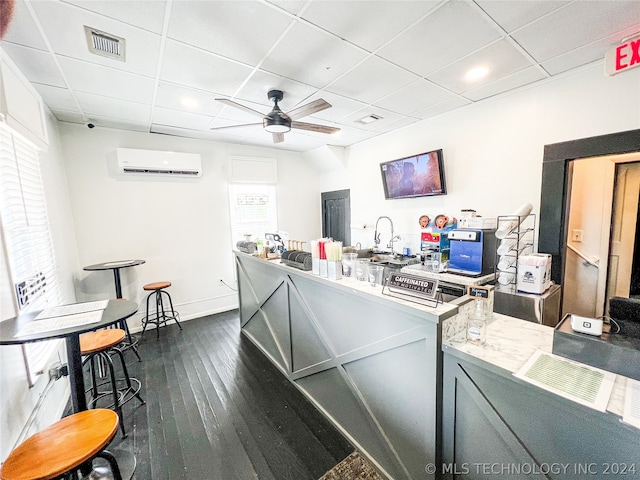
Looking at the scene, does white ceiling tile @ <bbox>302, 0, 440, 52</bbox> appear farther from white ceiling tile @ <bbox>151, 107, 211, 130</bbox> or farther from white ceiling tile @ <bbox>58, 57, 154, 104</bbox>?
white ceiling tile @ <bbox>151, 107, 211, 130</bbox>

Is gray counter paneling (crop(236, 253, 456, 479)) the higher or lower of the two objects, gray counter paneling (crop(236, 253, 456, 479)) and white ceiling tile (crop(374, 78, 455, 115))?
the lower

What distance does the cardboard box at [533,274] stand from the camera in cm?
227

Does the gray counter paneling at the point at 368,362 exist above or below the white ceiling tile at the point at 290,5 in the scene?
below

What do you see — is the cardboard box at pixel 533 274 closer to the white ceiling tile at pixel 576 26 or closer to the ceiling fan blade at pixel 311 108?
the white ceiling tile at pixel 576 26

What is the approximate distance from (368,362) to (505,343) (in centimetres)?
76

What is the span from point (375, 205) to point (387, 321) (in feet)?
10.7

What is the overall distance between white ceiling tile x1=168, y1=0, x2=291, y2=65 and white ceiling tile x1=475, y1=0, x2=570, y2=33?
51.0 inches

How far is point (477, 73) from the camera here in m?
2.42

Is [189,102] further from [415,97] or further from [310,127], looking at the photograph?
[415,97]

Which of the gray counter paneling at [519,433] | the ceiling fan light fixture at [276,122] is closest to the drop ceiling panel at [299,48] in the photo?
the ceiling fan light fixture at [276,122]

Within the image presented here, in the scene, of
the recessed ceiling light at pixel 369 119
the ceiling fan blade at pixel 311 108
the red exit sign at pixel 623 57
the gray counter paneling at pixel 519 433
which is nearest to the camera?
the gray counter paneling at pixel 519 433

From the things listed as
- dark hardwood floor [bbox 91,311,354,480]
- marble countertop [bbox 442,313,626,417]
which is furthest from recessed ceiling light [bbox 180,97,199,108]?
marble countertop [bbox 442,313,626,417]

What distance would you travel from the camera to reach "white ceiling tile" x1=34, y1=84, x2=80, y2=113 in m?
2.43

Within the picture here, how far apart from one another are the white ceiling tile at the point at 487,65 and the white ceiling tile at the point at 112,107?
316 centimetres
